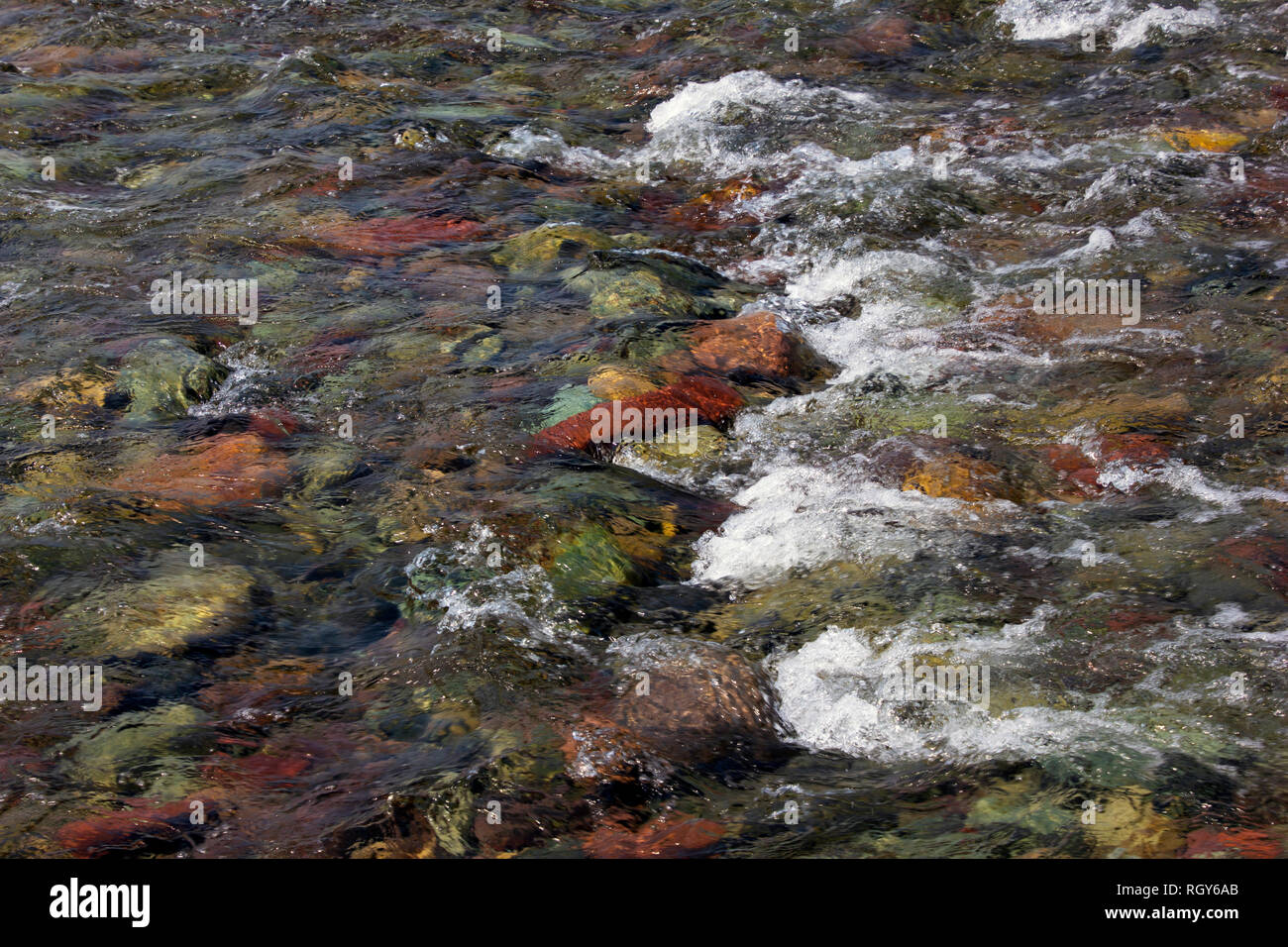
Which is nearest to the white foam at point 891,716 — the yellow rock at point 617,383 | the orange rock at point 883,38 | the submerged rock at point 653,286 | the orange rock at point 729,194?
the yellow rock at point 617,383

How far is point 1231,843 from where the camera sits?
3461mm

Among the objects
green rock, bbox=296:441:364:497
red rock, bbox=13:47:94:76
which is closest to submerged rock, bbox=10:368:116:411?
green rock, bbox=296:441:364:497

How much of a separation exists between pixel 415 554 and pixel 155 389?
2.37 m

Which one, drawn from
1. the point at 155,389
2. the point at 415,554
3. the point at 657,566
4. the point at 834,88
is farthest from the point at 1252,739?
the point at 834,88

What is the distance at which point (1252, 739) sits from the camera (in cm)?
394

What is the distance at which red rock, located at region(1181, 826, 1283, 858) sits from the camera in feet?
11.2

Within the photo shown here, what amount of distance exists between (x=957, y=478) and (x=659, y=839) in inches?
106

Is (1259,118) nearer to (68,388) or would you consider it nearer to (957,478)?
(957,478)

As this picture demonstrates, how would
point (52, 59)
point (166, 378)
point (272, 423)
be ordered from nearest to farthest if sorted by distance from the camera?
point (272, 423) < point (166, 378) < point (52, 59)

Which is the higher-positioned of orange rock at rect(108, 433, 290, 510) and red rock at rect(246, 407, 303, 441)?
red rock at rect(246, 407, 303, 441)

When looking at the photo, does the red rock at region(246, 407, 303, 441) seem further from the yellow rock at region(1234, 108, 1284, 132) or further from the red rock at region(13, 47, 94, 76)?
the yellow rock at region(1234, 108, 1284, 132)

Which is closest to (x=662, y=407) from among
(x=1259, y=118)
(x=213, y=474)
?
(x=213, y=474)

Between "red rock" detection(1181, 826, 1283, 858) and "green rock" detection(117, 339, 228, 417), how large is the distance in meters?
5.37

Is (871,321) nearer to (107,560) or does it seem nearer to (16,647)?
(107,560)
